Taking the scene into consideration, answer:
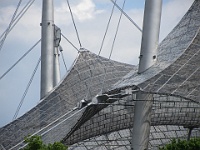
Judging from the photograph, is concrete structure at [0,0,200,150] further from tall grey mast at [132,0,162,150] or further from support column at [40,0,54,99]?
support column at [40,0,54,99]

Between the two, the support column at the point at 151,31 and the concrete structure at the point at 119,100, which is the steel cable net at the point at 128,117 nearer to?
the concrete structure at the point at 119,100

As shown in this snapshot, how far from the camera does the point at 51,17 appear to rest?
1777 inches

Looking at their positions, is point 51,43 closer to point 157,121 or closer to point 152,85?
point 157,121

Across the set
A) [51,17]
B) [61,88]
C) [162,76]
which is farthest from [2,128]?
[162,76]

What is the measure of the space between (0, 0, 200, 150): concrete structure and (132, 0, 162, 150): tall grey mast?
1.87 ft

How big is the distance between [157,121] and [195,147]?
1480cm

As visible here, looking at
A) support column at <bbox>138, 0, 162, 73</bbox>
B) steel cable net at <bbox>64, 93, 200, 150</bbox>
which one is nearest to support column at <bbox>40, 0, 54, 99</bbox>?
steel cable net at <bbox>64, 93, 200, 150</bbox>

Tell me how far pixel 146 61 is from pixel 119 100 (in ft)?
25.8

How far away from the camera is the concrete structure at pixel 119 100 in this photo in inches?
1105

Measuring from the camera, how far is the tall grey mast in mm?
27891

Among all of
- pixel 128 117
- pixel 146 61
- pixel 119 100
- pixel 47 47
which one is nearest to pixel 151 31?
pixel 146 61

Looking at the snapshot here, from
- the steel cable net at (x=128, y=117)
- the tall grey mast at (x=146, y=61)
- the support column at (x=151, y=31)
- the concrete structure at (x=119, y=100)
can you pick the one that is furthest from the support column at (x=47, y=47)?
the support column at (x=151, y=31)

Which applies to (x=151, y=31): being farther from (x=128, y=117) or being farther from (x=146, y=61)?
(x=128, y=117)

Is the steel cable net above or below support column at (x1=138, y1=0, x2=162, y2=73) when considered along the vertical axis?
below
